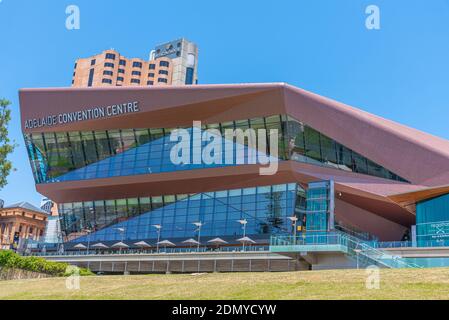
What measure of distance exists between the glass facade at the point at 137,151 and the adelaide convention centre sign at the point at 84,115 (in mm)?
1365

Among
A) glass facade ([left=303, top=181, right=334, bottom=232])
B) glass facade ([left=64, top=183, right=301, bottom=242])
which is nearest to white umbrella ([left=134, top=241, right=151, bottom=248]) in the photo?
glass facade ([left=64, top=183, right=301, bottom=242])

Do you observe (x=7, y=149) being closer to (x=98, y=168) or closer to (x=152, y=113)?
(x=152, y=113)

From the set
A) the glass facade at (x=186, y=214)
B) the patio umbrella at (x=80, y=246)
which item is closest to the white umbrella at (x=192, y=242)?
the glass facade at (x=186, y=214)

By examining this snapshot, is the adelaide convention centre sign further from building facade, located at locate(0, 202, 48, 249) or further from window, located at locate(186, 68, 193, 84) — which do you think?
window, located at locate(186, 68, 193, 84)

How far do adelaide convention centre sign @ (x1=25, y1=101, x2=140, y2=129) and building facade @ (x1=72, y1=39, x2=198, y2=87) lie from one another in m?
82.8

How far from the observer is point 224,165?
4794 centimetres

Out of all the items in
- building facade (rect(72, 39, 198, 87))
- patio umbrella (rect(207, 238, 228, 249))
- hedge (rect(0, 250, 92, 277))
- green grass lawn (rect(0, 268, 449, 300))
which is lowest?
green grass lawn (rect(0, 268, 449, 300))

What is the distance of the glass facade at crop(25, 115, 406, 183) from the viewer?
4503 cm

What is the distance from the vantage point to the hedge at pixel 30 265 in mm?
34844

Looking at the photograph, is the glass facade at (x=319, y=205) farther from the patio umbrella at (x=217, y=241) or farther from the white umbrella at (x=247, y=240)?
the patio umbrella at (x=217, y=241)

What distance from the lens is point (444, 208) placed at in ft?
122

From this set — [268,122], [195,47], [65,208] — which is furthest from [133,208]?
[195,47]

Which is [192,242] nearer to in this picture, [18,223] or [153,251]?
[153,251]
